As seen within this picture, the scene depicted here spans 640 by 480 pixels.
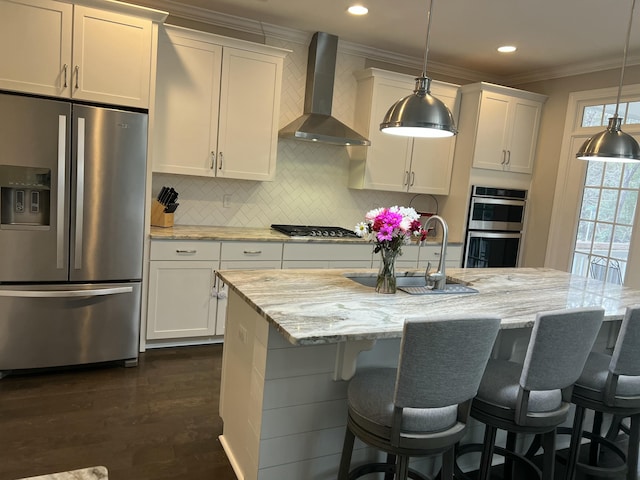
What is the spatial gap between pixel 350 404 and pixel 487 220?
11.6 ft

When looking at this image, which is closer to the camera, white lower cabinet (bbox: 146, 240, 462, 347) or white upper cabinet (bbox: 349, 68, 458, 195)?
white lower cabinet (bbox: 146, 240, 462, 347)

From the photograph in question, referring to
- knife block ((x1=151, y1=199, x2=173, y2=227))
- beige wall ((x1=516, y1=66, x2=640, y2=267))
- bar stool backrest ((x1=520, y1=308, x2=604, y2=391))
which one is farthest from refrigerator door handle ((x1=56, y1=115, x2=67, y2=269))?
beige wall ((x1=516, y1=66, x2=640, y2=267))

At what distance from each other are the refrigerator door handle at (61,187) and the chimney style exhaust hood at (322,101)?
1.72m

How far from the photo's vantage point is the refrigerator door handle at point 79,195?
3037mm

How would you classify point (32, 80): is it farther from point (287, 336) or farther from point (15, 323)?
point (287, 336)

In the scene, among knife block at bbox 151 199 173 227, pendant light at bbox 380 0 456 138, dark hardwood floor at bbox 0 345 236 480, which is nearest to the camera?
pendant light at bbox 380 0 456 138

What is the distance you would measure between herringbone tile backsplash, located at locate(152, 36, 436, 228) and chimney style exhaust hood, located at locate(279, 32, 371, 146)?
0.49 ft

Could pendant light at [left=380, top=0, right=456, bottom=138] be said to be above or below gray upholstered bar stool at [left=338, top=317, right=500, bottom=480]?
above

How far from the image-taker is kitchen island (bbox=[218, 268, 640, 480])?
183 cm

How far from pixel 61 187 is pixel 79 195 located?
112 mm

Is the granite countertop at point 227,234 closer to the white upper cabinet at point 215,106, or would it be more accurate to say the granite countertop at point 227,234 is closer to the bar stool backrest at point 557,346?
the white upper cabinet at point 215,106

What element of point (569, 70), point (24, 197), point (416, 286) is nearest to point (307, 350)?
point (416, 286)

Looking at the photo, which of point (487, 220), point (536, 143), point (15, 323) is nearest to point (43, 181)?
point (15, 323)

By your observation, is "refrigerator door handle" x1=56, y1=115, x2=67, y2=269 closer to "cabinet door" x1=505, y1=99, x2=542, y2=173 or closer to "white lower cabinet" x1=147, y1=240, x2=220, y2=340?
"white lower cabinet" x1=147, y1=240, x2=220, y2=340
